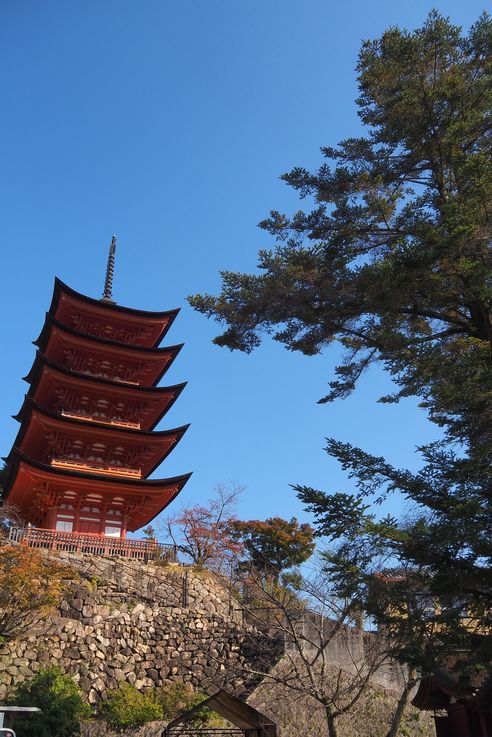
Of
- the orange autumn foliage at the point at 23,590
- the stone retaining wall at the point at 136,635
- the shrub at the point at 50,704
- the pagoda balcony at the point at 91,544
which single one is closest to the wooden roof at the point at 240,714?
the shrub at the point at 50,704

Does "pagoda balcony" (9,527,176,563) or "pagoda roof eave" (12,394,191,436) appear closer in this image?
"pagoda balcony" (9,527,176,563)

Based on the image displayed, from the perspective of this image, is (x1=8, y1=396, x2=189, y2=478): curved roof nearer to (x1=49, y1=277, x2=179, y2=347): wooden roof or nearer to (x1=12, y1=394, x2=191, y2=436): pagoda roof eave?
(x1=12, y1=394, x2=191, y2=436): pagoda roof eave

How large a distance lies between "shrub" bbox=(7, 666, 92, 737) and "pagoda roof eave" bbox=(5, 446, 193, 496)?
27.1 feet

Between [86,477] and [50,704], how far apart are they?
9.72 metres

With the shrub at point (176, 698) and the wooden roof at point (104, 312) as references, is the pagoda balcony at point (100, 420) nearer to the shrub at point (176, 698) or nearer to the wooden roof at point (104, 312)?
the wooden roof at point (104, 312)

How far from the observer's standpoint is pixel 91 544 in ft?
69.3

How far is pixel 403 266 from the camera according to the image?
319 inches

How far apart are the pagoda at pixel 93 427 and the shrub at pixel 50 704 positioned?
6214 mm

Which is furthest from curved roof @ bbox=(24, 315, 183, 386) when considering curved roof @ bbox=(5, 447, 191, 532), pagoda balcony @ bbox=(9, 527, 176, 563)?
pagoda balcony @ bbox=(9, 527, 176, 563)

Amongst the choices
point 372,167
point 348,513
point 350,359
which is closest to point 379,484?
point 348,513

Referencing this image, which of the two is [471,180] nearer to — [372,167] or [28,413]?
[372,167]

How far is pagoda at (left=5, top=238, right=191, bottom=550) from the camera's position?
76.1ft

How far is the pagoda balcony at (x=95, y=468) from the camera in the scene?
76.8ft

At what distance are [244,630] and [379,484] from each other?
14.1m
